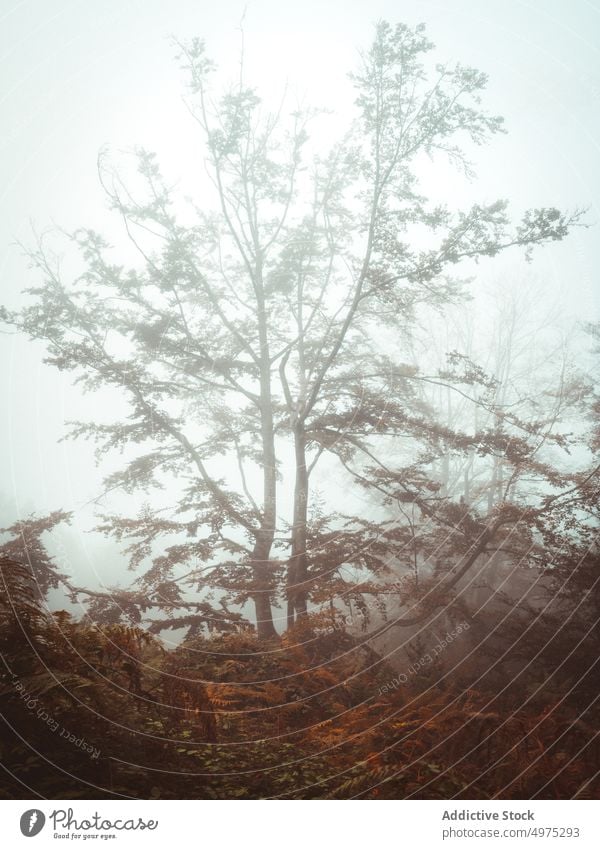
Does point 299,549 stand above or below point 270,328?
below

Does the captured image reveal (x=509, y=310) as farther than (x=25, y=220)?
Yes

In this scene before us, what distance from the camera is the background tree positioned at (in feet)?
22.6

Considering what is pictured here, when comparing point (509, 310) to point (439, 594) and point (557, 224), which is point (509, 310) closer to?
point (557, 224)

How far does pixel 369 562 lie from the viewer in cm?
629

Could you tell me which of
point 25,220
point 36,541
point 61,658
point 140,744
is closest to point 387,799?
point 140,744

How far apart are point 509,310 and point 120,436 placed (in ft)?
29.9

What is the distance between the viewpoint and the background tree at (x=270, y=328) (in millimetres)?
6902

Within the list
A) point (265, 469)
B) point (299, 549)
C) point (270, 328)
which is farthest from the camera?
point (270, 328)

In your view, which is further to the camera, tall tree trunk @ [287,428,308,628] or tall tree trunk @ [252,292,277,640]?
tall tree trunk @ [252,292,277,640]

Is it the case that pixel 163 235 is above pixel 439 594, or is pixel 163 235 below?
above

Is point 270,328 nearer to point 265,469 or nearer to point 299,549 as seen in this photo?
point 265,469

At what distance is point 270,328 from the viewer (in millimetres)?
9711

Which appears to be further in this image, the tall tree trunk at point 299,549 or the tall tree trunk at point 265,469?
the tall tree trunk at point 265,469

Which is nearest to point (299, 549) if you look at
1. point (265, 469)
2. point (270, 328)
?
point (265, 469)
